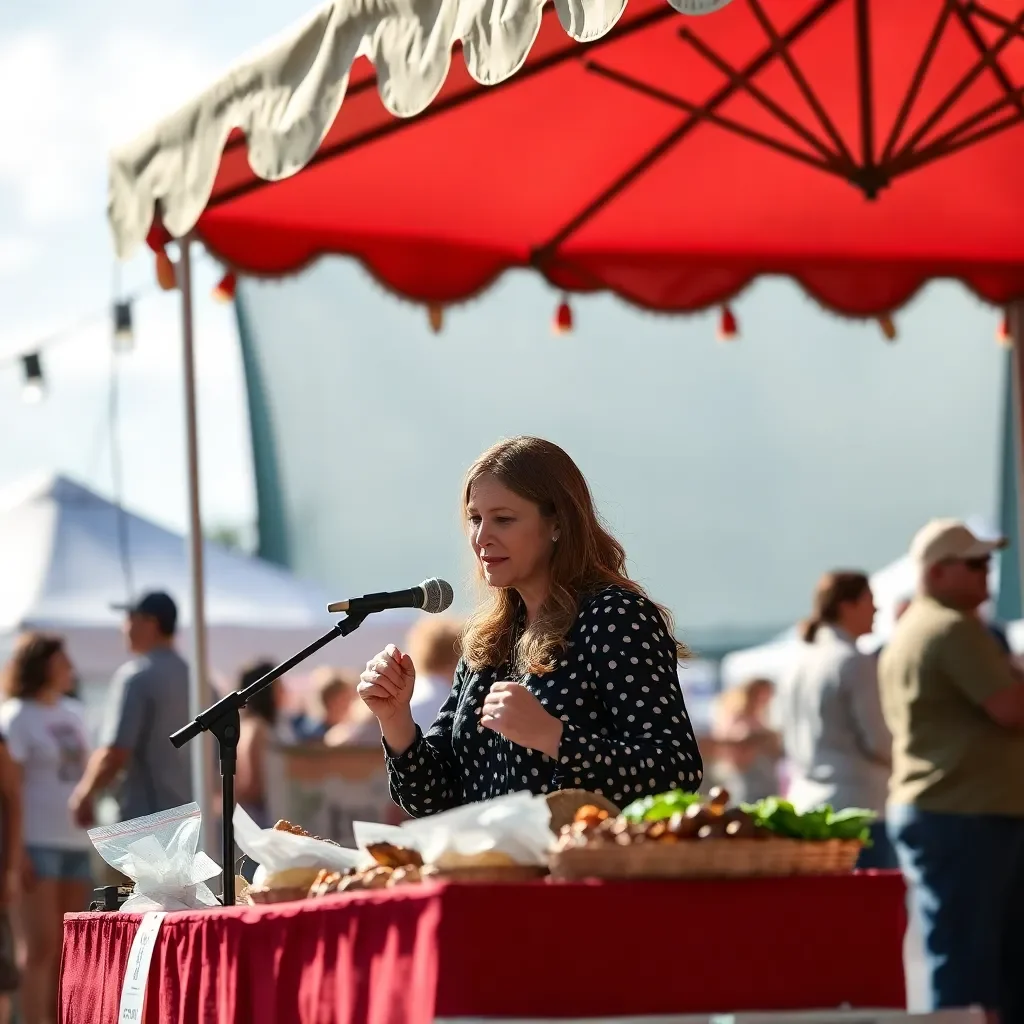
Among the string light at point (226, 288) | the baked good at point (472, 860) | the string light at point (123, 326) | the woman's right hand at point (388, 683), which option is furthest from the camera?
the string light at point (123, 326)

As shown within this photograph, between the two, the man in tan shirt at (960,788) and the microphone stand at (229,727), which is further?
the man in tan shirt at (960,788)

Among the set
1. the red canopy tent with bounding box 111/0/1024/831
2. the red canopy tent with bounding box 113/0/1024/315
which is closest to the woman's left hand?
the red canopy tent with bounding box 111/0/1024/831

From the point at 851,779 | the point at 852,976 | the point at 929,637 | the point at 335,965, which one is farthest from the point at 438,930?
the point at 851,779

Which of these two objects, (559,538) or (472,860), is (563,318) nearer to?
(559,538)

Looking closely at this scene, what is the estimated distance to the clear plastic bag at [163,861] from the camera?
3.32m

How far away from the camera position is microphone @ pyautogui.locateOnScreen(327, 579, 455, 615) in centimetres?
319

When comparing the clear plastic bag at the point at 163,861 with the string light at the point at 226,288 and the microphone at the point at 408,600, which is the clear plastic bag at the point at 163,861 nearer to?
the microphone at the point at 408,600

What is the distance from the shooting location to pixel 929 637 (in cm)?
570

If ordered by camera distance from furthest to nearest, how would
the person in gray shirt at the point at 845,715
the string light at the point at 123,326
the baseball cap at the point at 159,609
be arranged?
the string light at the point at 123,326 < the baseball cap at the point at 159,609 < the person in gray shirt at the point at 845,715

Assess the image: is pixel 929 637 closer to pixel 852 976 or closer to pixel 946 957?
pixel 946 957

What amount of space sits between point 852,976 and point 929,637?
343 cm

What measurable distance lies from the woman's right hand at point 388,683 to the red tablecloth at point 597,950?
75 cm

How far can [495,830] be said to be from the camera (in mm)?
2381

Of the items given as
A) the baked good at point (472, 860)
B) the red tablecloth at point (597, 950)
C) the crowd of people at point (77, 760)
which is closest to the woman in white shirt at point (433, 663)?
the crowd of people at point (77, 760)
